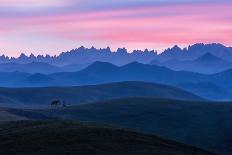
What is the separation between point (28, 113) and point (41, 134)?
5730cm

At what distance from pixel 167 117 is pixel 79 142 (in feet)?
237

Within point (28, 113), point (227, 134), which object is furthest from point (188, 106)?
point (28, 113)

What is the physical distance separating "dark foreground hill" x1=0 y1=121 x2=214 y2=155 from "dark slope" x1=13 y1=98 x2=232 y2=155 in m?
34.2

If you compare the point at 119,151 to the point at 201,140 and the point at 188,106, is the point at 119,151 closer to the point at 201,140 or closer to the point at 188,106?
the point at 201,140

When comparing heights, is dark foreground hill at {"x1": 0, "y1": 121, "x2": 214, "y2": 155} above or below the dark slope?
above

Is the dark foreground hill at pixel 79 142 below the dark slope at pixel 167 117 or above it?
above

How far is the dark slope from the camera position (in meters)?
103

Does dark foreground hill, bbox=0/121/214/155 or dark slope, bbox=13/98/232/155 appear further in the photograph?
dark slope, bbox=13/98/232/155

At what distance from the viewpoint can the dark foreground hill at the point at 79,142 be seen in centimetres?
5019

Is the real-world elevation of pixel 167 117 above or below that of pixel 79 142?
below

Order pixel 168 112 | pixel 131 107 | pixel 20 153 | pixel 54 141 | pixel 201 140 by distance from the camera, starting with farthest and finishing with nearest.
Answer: pixel 131 107 < pixel 168 112 < pixel 201 140 < pixel 54 141 < pixel 20 153

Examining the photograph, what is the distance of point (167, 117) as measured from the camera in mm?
123562

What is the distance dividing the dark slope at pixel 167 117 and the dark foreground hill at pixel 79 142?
112 ft

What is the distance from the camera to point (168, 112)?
426 feet
